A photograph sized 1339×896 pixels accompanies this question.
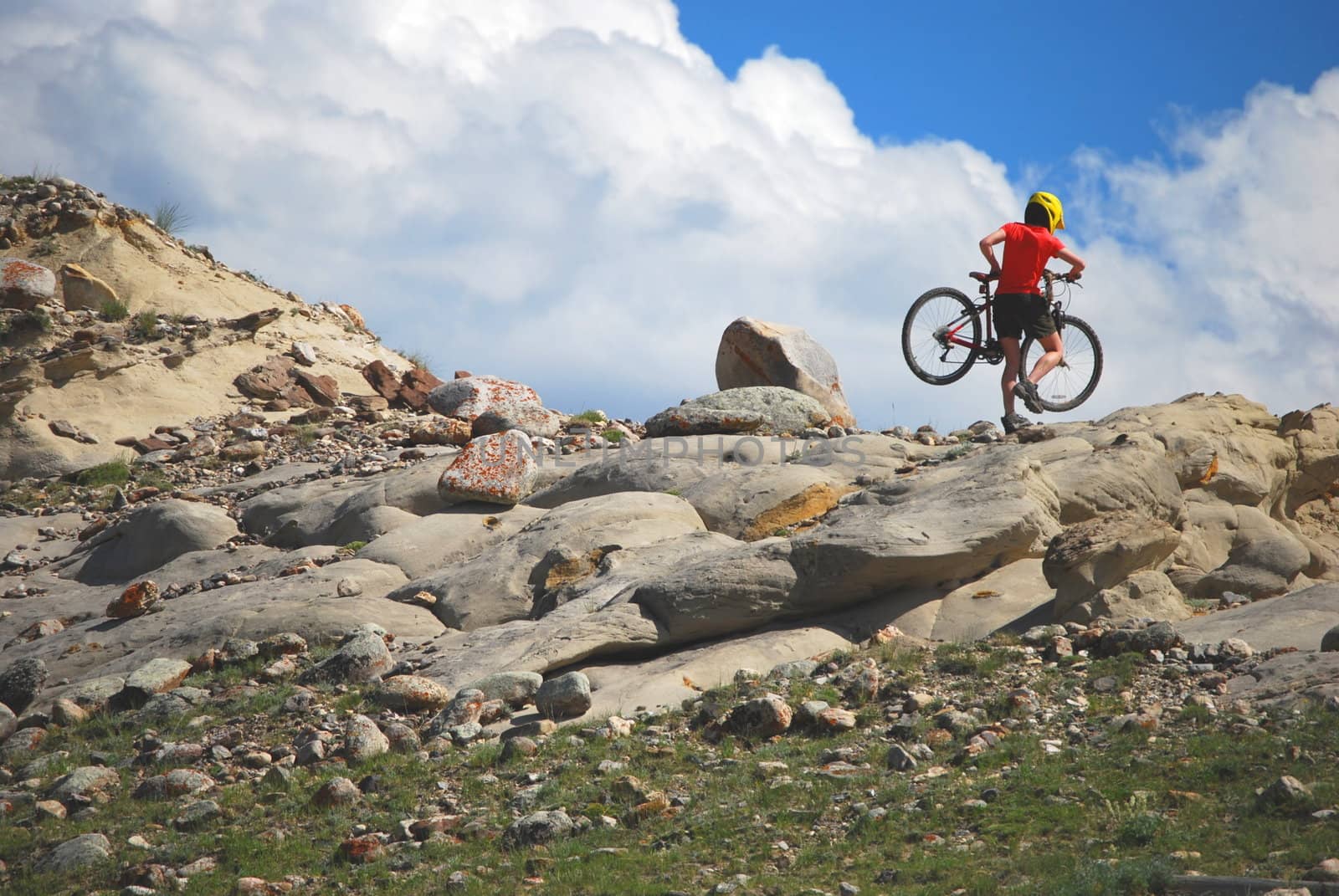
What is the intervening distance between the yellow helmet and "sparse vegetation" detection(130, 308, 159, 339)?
61.4ft

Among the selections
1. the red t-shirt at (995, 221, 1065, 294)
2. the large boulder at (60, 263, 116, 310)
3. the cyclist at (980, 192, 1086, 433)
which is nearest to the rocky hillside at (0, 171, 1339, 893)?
the cyclist at (980, 192, 1086, 433)

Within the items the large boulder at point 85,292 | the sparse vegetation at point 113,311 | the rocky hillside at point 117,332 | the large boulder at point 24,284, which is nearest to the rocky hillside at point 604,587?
the rocky hillside at point 117,332

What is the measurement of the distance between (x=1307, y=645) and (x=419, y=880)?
6336 mm

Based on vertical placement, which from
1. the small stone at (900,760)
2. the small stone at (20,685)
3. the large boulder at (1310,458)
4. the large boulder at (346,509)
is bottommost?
the small stone at (900,760)

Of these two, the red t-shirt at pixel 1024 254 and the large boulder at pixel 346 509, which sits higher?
the red t-shirt at pixel 1024 254

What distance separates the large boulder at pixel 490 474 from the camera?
1503 cm

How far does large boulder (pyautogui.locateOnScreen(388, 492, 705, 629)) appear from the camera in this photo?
1199 centimetres

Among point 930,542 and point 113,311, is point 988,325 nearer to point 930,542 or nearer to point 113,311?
point 930,542

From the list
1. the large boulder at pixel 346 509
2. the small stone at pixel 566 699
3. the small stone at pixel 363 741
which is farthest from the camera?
the large boulder at pixel 346 509

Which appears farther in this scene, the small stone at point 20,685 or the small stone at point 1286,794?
the small stone at point 20,685

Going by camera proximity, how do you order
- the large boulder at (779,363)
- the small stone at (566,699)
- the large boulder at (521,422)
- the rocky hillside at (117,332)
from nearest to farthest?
the small stone at (566,699), the large boulder at (779,363), the large boulder at (521,422), the rocky hillside at (117,332)

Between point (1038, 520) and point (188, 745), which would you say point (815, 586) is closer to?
point (1038, 520)

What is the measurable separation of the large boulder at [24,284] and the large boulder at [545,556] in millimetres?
16956

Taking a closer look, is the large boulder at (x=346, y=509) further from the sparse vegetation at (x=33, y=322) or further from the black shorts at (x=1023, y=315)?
the sparse vegetation at (x=33, y=322)
